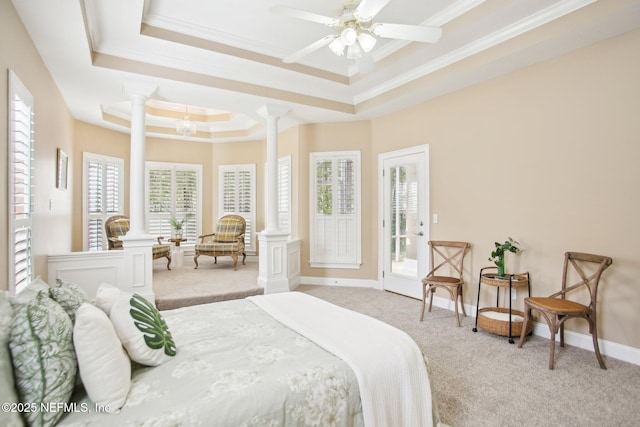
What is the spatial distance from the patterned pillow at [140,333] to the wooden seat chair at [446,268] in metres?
2.85

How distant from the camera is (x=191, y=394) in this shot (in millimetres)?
1257

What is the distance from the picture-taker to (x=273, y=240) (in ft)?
15.3

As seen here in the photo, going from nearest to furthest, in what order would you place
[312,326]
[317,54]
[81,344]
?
[81,344], [312,326], [317,54]

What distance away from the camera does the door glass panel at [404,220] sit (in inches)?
181

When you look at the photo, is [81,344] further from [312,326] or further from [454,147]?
[454,147]

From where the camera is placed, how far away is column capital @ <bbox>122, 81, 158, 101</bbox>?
3.70 meters

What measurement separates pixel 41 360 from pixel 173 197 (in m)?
6.18

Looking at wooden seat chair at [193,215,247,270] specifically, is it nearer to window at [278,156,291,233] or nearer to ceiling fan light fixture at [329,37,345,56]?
window at [278,156,291,233]

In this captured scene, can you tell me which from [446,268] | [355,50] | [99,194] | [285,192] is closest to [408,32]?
[355,50]

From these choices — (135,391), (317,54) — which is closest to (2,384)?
(135,391)

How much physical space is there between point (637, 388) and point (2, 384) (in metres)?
3.47

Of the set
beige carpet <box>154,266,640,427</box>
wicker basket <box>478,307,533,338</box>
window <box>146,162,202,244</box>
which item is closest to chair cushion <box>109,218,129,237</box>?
window <box>146,162,202,244</box>

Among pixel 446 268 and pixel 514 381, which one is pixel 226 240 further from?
pixel 514 381

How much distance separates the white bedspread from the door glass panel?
2867 millimetres
